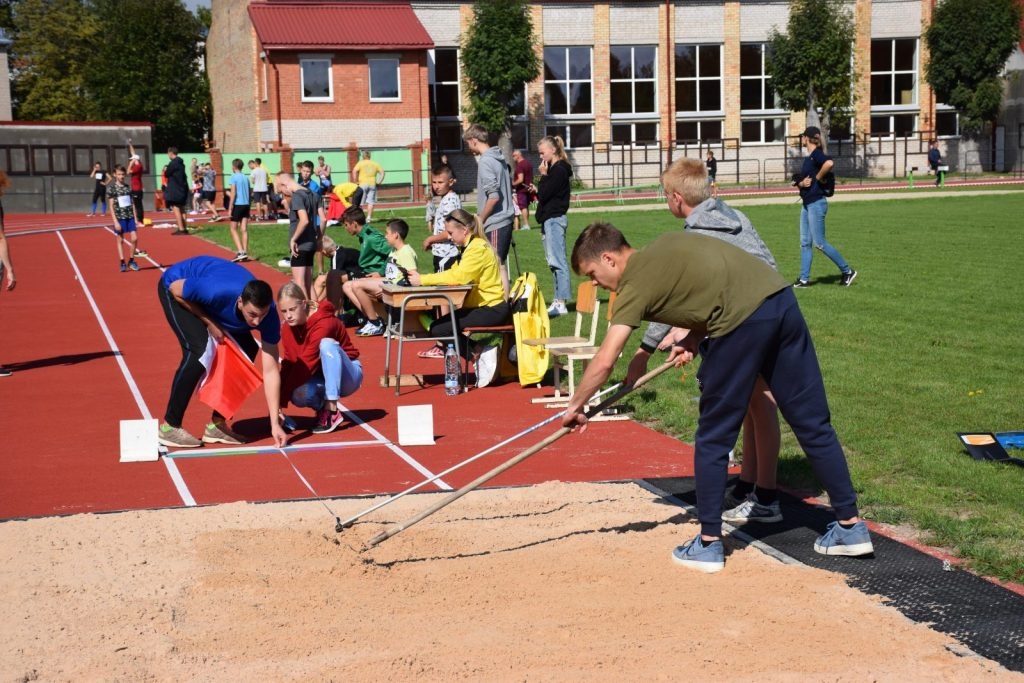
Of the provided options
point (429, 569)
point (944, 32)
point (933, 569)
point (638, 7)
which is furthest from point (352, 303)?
point (944, 32)

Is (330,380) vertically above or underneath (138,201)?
underneath

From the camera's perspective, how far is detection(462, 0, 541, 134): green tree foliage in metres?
49.6

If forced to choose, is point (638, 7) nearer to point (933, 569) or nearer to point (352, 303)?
point (352, 303)

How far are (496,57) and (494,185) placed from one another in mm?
37782

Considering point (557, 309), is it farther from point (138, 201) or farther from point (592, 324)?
point (138, 201)


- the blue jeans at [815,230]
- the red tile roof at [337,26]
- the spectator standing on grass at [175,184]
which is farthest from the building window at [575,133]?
the blue jeans at [815,230]

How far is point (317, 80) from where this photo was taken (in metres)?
49.1

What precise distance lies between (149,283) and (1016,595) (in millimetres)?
18115

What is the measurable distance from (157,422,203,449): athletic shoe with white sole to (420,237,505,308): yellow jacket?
296cm

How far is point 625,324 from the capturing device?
5676 mm

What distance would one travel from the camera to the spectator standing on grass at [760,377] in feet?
22.1

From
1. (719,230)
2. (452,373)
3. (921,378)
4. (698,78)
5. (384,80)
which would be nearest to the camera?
(719,230)

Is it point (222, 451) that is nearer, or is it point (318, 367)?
point (222, 451)

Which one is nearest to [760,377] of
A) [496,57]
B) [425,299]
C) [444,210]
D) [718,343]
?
[718,343]
